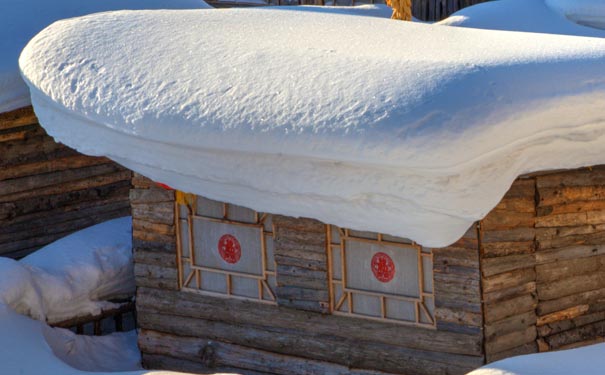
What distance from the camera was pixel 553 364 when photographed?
717 centimetres

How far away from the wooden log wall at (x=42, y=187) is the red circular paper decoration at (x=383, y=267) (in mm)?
3700

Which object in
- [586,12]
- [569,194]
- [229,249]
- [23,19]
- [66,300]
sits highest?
[23,19]

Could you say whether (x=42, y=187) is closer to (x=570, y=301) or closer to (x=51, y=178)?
(x=51, y=178)

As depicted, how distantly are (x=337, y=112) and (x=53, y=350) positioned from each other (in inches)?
137

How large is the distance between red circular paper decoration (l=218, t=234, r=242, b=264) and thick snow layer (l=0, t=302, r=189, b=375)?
101cm

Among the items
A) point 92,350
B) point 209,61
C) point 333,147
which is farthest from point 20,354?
point 333,147

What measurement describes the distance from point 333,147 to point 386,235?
3.61 feet

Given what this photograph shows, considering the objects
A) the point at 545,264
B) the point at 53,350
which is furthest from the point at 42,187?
the point at 545,264

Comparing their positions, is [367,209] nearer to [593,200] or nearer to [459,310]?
[459,310]

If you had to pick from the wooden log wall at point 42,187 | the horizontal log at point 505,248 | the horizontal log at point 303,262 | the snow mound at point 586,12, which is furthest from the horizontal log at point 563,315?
the wooden log wall at point 42,187

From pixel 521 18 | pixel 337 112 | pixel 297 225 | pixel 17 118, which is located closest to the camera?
pixel 337 112

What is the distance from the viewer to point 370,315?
27.2ft

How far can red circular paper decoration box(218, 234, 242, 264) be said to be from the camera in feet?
29.0

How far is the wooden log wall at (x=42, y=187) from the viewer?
34.8ft
